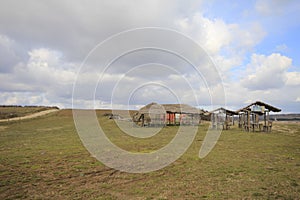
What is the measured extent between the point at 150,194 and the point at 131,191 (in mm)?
762

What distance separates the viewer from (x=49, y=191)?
26.0ft

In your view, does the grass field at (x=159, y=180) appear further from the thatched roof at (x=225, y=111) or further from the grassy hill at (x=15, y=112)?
the grassy hill at (x=15, y=112)

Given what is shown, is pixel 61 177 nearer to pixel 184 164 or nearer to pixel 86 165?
pixel 86 165

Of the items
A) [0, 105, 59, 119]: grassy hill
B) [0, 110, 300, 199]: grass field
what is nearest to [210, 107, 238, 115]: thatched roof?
[0, 110, 300, 199]: grass field

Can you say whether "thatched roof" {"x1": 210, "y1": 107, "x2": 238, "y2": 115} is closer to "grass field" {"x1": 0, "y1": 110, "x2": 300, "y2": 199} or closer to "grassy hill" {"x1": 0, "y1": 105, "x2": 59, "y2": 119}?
"grass field" {"x1": 0, "y1": 110, "x2": 300, "y2": 199}

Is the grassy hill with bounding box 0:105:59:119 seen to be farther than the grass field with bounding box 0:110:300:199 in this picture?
Yes

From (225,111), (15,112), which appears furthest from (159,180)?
(15,112)

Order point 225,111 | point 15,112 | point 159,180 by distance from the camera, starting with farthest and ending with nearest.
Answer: point 15,112 < point 225,111 < point 159,180

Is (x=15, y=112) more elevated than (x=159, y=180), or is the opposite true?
(x=15, y=112)

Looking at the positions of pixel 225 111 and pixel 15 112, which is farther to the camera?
pixel 15 112

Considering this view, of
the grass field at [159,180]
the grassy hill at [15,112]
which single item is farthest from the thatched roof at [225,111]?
the grassy hill at [15,112]

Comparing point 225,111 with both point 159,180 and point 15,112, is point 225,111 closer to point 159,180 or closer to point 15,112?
point 159,180

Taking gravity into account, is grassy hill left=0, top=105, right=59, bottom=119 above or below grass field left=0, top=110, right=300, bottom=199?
above

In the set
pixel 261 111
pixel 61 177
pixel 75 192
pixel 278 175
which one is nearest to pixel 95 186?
pixel 75 192
